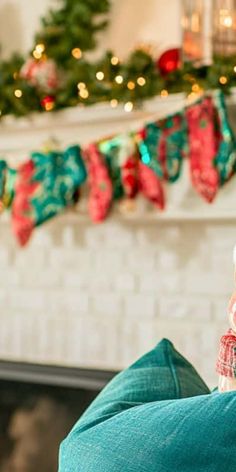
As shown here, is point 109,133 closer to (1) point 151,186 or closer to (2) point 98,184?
(2) point 98,184

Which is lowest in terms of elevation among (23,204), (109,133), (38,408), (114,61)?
(38,408)

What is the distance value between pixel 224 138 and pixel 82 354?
37.3 inches

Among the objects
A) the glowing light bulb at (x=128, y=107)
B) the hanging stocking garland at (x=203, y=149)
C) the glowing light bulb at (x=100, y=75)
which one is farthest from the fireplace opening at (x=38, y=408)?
the glowing light bulb at (x=100, y=75)

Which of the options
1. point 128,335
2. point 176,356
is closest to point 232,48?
point 128,335

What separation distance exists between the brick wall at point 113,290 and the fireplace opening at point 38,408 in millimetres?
205

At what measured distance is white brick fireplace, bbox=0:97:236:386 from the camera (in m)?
2.88

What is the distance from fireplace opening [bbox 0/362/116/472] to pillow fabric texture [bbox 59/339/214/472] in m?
1.77

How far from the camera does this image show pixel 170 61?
113 inches

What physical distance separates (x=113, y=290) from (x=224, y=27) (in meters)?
0.90

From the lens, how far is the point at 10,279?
3.43 m

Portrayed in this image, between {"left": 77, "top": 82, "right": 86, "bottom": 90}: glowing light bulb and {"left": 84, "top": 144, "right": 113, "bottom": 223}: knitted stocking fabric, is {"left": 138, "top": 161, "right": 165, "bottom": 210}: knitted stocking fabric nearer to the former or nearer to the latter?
{"left": 84, "top": 144, "right": 113, "bottom": 223}: knitted stocking fabric

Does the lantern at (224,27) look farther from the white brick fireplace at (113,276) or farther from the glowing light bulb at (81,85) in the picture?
the glowing light bulb at (81,85)

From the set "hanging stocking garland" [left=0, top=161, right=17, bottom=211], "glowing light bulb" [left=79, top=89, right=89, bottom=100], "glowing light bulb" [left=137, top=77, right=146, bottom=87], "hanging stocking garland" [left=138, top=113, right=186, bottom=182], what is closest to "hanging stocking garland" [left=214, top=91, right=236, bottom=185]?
"hanging stocking garland" [left=138, top=113, right=186, bottom=182]

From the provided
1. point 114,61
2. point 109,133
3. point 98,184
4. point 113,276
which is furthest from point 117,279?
point 114,61
